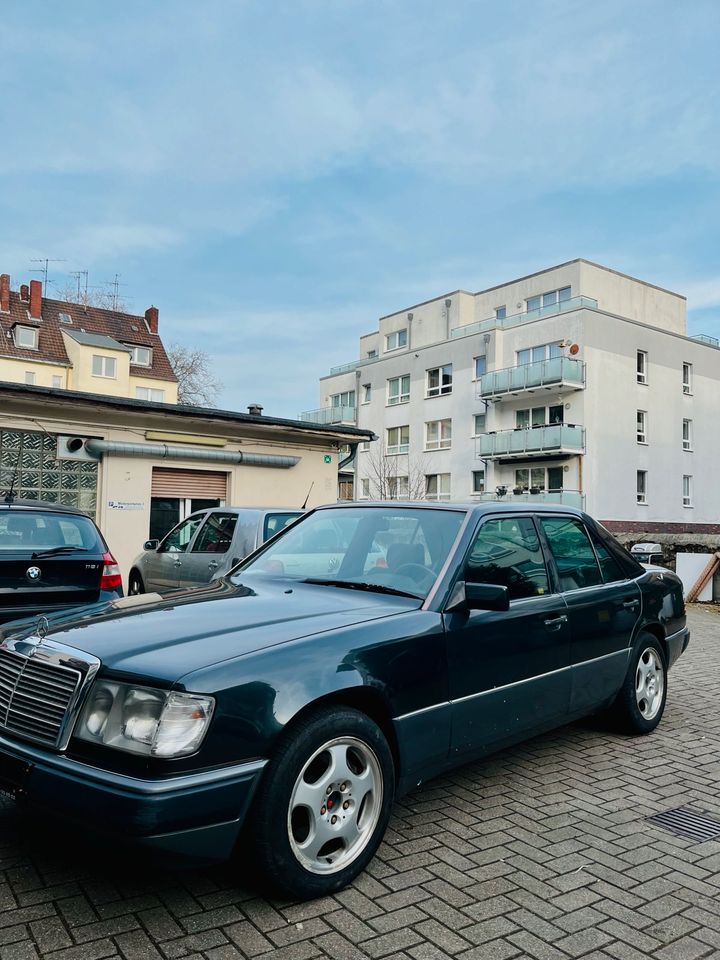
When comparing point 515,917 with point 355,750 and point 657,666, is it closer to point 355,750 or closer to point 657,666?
point 355,750

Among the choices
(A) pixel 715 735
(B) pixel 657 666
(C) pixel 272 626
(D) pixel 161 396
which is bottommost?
(A) pixel 715 735

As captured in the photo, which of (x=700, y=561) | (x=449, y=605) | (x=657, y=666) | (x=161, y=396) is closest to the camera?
(x=449, y=605)

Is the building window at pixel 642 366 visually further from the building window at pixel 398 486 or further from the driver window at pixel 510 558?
the driver window at pixel 510 558

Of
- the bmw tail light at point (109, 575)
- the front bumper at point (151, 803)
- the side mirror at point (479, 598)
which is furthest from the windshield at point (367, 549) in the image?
the bmw tail light at point (109, 575)

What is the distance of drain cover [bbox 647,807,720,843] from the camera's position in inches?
150

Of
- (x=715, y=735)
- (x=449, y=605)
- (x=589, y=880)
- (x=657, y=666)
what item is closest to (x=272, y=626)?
(x=449, y=605)

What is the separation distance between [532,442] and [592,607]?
3381cm

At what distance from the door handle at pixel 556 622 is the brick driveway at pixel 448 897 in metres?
0.92

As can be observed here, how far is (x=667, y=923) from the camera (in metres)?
2.92

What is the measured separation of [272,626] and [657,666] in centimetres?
359

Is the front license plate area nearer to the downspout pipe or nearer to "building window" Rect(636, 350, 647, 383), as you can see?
the downspout pipe

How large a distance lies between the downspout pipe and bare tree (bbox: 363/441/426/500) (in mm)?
27335

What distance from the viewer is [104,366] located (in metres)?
48.4

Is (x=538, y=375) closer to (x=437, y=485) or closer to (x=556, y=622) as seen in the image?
(x=437, y=485)
